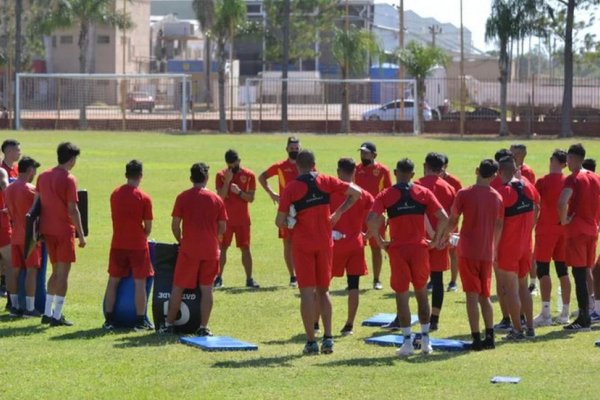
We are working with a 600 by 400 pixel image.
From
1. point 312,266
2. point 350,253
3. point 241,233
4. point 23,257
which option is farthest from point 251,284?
point 312,266

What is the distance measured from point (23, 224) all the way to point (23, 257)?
17.0 inches

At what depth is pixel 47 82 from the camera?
228 ft

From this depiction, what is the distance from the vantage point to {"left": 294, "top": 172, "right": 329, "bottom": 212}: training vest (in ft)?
41.8

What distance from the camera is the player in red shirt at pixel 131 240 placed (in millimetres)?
14039

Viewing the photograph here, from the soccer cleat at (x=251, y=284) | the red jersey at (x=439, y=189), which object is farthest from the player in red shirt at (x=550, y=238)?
the soccer cleat at (x=251, y=284)

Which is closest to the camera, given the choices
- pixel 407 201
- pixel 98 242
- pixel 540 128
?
pixel 407 201

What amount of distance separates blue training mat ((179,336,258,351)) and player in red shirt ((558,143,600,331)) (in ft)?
12.3

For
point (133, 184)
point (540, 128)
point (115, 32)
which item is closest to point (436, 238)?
point (133, 184)

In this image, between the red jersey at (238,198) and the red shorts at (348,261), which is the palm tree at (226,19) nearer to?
the red jersey at (238,198)

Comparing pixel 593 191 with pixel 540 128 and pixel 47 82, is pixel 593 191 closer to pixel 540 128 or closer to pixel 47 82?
pixel 540 128

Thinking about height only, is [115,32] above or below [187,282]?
above

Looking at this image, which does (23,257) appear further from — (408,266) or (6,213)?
(408,266)

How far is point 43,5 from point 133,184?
321 feet

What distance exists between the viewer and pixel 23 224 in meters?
14.9
